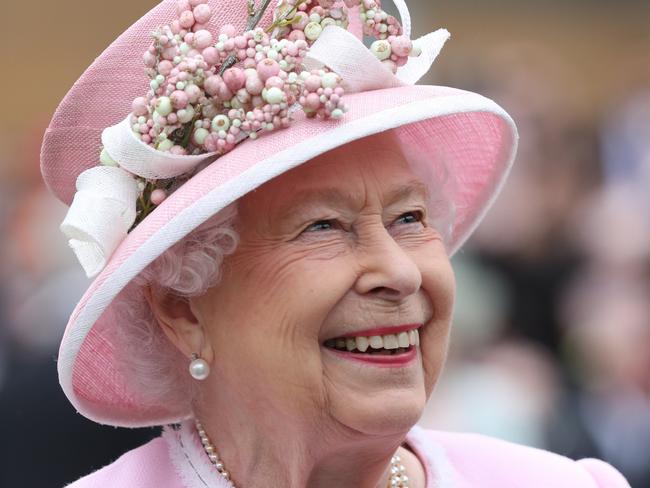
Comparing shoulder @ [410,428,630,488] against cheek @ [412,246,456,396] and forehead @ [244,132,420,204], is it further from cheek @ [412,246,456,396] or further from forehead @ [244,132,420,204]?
forehead @ [244,132,420,204]

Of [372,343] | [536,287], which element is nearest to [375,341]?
[372,343]

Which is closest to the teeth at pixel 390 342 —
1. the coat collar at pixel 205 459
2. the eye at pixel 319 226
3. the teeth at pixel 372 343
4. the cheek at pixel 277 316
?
the teeth at pixel 372 343

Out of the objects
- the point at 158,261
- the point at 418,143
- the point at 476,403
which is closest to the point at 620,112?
the point at 476,403

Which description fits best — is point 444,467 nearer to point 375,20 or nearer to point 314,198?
point 314,198

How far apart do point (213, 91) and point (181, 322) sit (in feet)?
1.62

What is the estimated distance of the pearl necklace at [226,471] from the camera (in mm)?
2775

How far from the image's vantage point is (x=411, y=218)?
8.84 feet

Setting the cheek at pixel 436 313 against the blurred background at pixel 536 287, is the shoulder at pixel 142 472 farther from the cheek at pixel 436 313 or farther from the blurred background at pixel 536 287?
the blurred background at pixel 536 287

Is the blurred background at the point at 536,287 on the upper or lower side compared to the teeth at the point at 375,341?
lower

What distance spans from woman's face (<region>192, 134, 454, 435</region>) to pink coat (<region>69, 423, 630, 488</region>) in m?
0.26

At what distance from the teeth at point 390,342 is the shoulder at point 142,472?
0.60 metres

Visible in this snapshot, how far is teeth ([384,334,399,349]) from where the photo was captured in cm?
255

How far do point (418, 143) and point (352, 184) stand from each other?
36 centimetres

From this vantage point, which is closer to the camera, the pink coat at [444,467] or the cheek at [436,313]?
the cheek at [436,313]
